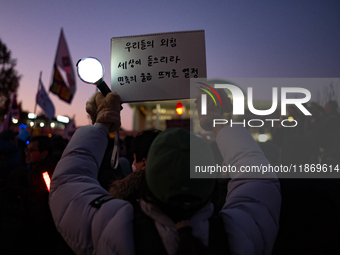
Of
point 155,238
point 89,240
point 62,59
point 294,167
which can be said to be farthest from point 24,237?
point 62,59

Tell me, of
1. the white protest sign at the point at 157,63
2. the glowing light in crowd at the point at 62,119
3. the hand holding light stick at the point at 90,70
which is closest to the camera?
the hand holding light stick at the point at 90,70

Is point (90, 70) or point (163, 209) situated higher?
point (90, 70)

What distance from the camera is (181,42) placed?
1.80 meters

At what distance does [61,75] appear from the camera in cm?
880

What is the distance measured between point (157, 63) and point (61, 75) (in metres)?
8.14

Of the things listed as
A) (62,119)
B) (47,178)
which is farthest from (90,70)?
(62,119)

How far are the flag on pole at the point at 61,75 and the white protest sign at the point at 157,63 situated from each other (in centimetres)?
744

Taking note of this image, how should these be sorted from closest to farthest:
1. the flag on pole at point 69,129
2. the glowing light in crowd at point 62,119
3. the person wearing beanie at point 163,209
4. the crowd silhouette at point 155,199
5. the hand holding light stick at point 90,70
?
the person wearing beanie at point 163,209
the crowd silhouette at point 155,199
the hand holding light stick at point 90,70
the flag on pole at point 69,129
the glowing light in crowd at point 62,119

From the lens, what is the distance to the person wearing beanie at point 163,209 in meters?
0.88

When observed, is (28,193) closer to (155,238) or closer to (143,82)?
(143,82)

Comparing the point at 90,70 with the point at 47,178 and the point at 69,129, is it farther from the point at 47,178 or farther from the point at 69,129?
the point at 69,129

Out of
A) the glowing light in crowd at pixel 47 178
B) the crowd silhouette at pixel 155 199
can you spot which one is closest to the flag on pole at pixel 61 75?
the crowd silhouette at pixel 155 199

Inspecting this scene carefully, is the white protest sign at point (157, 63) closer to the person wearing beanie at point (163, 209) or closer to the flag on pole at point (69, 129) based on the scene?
the person wearing beanie at point (163, 209)

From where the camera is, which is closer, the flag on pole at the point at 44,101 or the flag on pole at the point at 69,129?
the flag on pole at the point at 44,101
